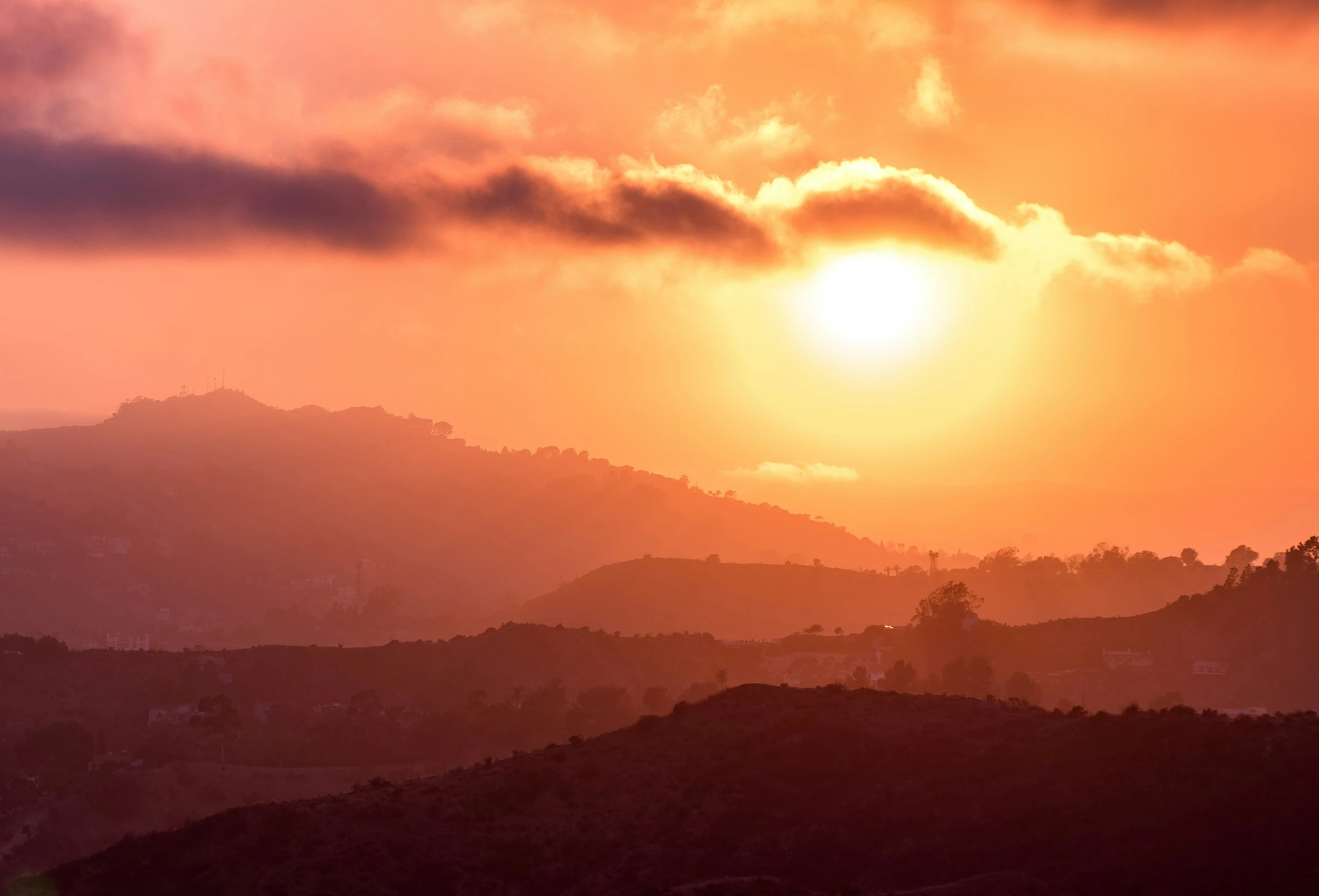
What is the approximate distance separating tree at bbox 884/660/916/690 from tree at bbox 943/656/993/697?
4.00 meters

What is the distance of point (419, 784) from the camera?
8188 centimetres

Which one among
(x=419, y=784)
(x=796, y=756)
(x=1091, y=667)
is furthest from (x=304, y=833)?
(x=1091, y=667)

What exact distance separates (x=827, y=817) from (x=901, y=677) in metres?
94.5

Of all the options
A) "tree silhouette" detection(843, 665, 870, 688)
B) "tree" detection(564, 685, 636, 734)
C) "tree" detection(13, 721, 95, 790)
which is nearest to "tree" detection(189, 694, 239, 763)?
"tree" detection(13, 721, 95, 790)

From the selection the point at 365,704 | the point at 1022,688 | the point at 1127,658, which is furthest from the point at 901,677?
the point at 365,704

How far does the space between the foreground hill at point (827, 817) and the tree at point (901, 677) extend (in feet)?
250

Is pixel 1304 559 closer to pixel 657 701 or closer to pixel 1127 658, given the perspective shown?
pixel 1127 658

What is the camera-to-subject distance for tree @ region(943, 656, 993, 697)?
160 meters

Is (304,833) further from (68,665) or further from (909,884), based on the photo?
(68,665)

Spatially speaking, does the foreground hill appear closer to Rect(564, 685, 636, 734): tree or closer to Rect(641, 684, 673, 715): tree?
Rect(564, 685, 636, 734): tree

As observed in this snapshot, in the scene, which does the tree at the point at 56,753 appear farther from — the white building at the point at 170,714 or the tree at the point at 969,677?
the tree at the point at 969,677

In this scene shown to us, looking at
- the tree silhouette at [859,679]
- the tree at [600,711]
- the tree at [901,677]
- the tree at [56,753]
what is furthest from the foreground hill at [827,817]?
the tree silhouette at [859,679]

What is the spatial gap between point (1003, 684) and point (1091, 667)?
16.2 meters

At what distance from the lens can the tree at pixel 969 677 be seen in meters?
160
